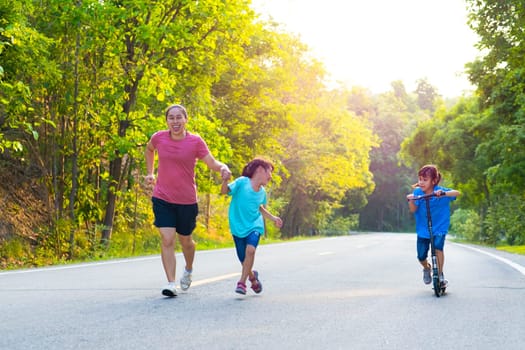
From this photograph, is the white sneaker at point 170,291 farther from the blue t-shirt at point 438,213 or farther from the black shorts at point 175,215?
the blue t-shirt at point 438,213

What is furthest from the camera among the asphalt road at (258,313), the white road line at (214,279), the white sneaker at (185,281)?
the white road line at (214,279)

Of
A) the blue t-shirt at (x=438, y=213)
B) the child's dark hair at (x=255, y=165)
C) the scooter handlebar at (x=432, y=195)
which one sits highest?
the child's dark hair at (x=255, y=165)

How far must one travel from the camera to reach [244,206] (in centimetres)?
718

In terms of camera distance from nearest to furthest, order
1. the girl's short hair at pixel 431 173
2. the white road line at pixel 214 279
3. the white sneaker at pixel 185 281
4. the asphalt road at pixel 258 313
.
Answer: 1. the asphalt road at pixel 258 313
2. the white sneaker at pixel 185 281
3. the girl's short hair at pixel 431 173
4. the white road line at pixel 214 279

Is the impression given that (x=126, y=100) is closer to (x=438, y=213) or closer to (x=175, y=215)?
(x=175, y=215)

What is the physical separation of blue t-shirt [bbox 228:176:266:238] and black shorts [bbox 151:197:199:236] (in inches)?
16.1

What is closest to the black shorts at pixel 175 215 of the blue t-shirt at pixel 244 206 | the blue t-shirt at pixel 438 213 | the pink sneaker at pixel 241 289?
the blue t-shirt at pixel 244 206

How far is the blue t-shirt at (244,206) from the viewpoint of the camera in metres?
7.16

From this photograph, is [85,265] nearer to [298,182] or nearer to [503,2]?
[503,2]

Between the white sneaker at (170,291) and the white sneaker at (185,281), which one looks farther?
the white sneaker at (185,281)

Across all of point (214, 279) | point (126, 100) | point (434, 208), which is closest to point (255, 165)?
point (434, 208)

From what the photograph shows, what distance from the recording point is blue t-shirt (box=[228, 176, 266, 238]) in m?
7.16

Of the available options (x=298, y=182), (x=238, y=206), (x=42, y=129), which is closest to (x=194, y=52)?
(x=42, y=129)

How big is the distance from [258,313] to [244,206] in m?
1.44
